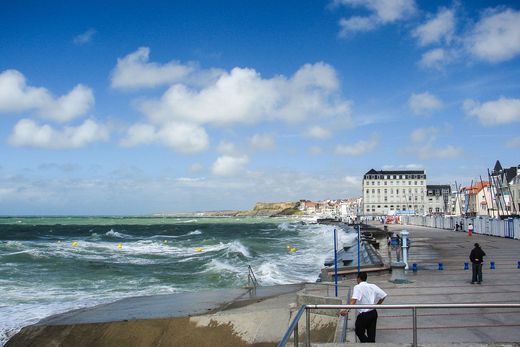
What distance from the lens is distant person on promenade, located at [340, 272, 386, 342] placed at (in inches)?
318

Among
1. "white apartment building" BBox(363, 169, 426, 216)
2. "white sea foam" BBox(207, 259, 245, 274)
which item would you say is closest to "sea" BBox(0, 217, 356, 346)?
"white sea foam" BBox(207, 259, 245, 274)

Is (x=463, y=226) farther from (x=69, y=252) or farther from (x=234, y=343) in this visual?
(x=234, y=343)

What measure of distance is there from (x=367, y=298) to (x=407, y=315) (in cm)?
285

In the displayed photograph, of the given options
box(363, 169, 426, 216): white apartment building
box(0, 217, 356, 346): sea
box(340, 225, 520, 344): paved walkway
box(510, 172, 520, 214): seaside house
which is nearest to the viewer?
box(340, 225, 520, 344): paved walkway

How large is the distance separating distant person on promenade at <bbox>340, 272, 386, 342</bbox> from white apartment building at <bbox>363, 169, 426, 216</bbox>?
173m

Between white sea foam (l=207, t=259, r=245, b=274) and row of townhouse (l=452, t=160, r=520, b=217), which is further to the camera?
row of townhouse (l=452, t=160, r=520, b=217)

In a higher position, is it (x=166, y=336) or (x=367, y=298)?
(x=367, y=298)

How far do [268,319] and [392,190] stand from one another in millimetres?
172001

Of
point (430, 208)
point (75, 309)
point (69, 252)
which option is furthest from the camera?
point (430, 208)

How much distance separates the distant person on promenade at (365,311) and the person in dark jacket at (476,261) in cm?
803

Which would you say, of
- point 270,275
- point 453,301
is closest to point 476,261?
point 453,301

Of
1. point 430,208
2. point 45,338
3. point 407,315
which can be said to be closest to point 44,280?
point 45,338

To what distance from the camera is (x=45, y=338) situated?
13.2 metres

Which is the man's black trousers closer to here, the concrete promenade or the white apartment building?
the concrete promenade
